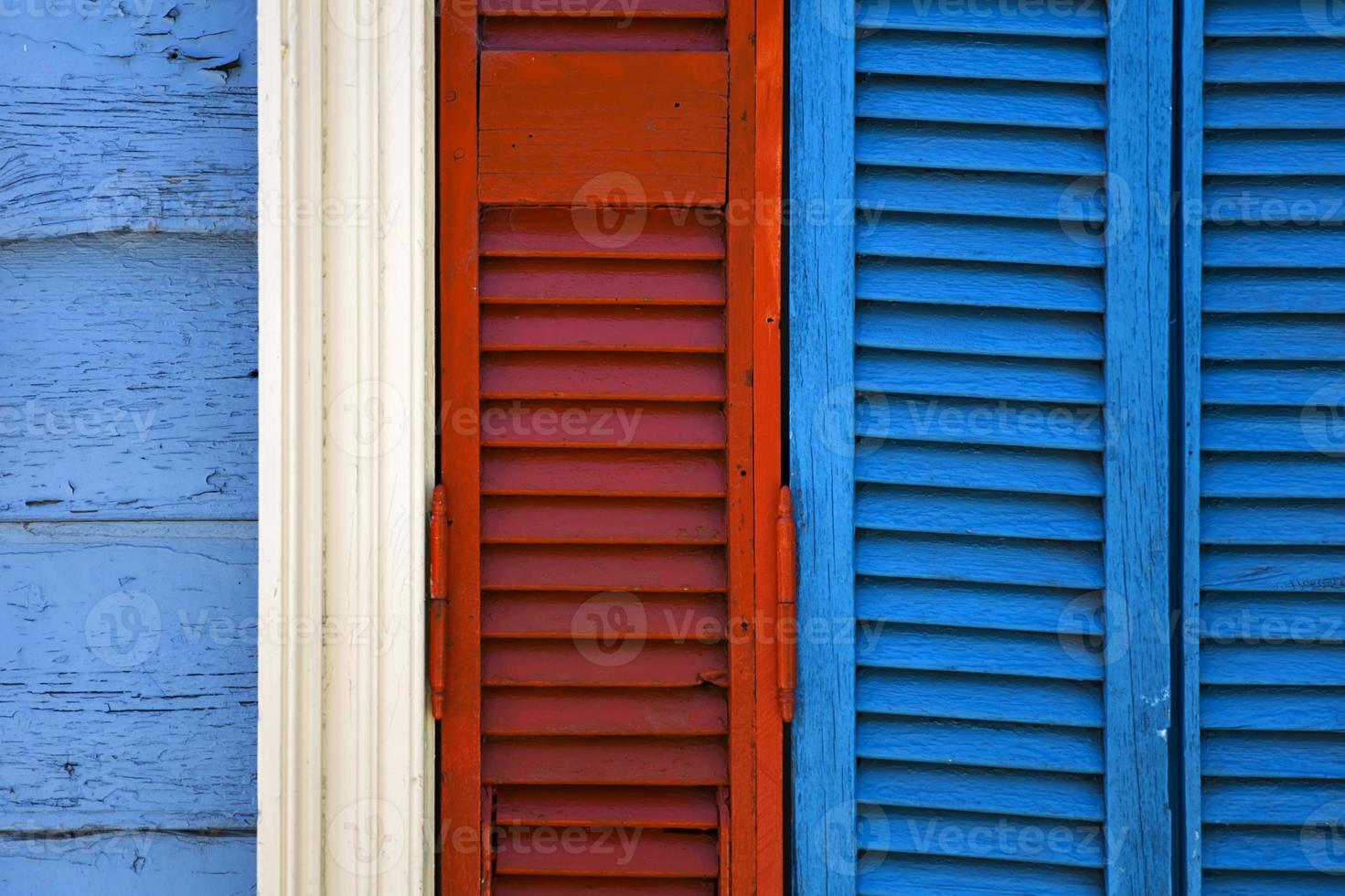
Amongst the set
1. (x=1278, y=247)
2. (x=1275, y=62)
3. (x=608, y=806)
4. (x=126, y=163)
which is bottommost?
(x=608, y=806)

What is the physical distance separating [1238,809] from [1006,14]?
3.58ft

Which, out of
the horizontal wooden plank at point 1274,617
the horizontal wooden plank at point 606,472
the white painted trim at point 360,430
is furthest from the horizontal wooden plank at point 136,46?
the horizontal wooden plank at point 1274,617

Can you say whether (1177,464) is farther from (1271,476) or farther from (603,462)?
(603,462)

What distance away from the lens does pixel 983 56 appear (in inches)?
45.2

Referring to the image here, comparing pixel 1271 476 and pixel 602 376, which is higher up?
pixel 602 376

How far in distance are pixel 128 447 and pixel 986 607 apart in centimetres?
118

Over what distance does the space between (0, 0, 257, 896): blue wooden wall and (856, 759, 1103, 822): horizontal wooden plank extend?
2.82ft

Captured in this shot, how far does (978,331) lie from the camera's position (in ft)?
3.80

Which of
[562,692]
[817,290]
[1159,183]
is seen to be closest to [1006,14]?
[1159,183]

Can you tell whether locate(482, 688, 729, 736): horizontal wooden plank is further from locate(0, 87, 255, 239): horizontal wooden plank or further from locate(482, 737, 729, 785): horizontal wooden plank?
locate(0, 87, 255, 239): horizontal wooden plank

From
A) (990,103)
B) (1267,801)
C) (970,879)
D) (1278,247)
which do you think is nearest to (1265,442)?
(1278,247)

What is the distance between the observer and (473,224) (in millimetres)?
1153

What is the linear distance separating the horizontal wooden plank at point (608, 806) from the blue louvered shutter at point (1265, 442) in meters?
0.64

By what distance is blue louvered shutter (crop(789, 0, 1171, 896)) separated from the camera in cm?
113
